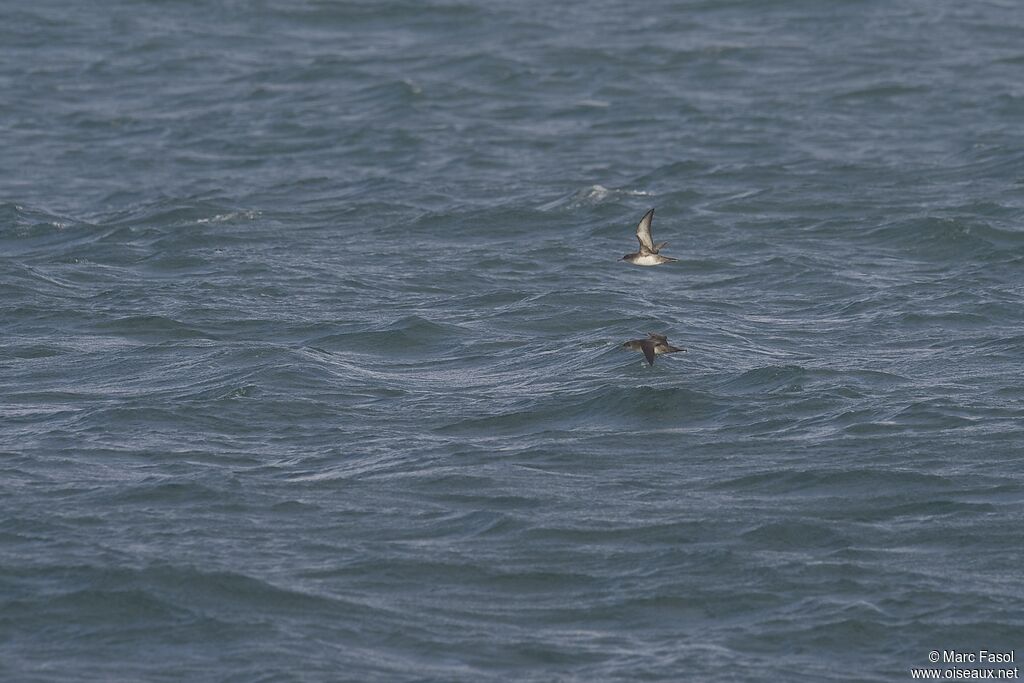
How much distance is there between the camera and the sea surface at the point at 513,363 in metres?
21.2

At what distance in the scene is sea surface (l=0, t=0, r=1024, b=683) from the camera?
69.7 ft

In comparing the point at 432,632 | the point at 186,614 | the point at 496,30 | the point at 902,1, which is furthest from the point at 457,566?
the point at 902,1

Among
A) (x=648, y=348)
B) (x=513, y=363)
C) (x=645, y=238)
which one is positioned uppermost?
(x=645, y=238)

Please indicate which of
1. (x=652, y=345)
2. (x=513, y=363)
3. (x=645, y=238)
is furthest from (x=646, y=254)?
(x=652, y=345)

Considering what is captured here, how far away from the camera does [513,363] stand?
30500 mm

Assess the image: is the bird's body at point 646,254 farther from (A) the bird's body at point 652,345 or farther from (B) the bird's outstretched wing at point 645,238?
(A) the bird's body at point 652,345

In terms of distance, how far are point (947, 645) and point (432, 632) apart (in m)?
5.82

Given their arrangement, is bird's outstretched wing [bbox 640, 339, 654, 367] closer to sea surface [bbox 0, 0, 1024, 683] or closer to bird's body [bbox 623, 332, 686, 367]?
bird's body [bbox 623, 332, 686, 367]

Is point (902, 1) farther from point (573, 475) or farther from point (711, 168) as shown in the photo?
point (573, 475)

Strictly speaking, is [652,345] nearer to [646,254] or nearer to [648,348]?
[648,348]

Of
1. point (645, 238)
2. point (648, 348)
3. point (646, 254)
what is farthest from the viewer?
point (646, 254)

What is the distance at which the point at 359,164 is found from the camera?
45562 mm

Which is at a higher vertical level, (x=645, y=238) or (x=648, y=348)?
(x=645, y=238)

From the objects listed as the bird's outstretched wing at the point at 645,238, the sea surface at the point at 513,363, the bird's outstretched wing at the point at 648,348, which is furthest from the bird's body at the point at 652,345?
the bird's outstretched wing at the point at 645,238
